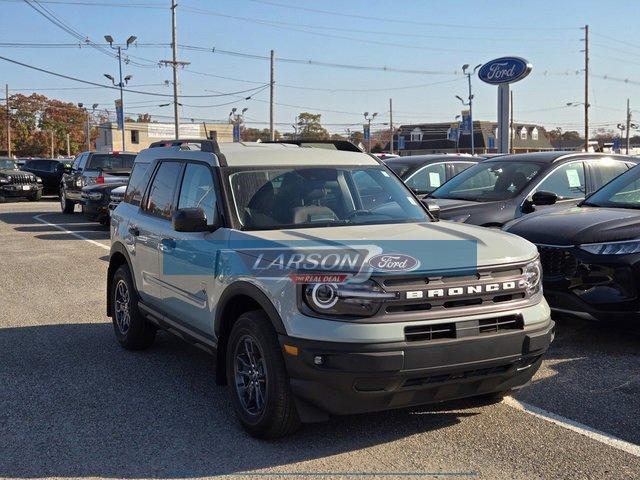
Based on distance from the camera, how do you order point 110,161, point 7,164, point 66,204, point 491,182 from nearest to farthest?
1. point 491,182
2. point 110,161
3. point 66,204
4. point 7,164

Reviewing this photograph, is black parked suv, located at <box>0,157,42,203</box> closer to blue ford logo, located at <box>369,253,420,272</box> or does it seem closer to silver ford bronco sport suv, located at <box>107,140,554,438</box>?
silver ford bronco sport suv, located at <box>107,140,554,438</box>

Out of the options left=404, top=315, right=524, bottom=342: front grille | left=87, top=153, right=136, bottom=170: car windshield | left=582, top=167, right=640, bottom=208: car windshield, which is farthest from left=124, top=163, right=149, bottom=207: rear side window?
left=87, top=153, right=136, bottom=170: car windshield

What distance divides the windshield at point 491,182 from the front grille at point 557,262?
2633 mm

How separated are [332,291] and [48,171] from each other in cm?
2872

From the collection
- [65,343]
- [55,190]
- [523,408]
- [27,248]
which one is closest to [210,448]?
[523,408]

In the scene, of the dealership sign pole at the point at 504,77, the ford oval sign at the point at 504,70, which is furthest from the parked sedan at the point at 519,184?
the ford oval sign at the point at 504,70

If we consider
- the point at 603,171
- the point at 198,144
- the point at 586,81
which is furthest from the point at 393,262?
the point at 586,81

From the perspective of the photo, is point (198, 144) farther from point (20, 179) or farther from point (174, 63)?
point (174, 63)

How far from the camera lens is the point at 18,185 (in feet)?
87.0

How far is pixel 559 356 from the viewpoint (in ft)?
20.0

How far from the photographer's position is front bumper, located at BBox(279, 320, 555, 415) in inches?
149

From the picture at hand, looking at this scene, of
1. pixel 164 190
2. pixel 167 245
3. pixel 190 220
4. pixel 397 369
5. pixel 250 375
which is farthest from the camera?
pixel 164 190

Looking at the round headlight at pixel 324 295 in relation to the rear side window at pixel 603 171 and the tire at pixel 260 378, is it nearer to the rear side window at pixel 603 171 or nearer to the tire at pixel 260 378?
the tire at pixel 260 378

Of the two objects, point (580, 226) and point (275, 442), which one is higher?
point (580, 226)
